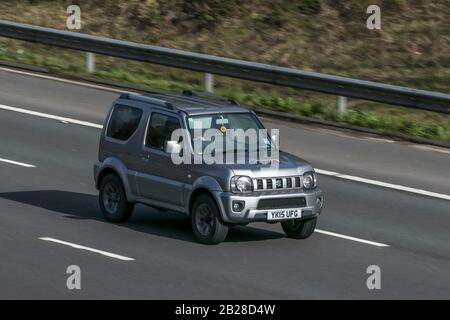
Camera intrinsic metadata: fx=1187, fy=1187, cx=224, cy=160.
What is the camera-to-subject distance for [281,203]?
1502cm

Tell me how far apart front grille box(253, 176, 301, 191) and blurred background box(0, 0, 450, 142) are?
9.97 meters

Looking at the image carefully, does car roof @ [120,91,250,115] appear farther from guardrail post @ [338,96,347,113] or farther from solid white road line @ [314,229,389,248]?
guardrail post @ [338,96,347,113]

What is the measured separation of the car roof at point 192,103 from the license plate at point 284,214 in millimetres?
1747

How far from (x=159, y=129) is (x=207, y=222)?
1637mm

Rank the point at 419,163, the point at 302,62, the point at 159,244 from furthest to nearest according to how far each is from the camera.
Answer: the point at 302,62 < the point at 419,163 < the point at 159,244

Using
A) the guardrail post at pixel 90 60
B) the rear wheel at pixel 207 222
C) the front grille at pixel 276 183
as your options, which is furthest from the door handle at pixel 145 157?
the guardrail post at pixel 90 60

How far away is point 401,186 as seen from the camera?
1941cm

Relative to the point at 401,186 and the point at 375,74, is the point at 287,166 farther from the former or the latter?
the point at 375,74

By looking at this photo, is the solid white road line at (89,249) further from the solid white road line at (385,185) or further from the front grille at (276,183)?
the solid white road line at (385,185)

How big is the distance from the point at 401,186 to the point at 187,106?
4.96m
